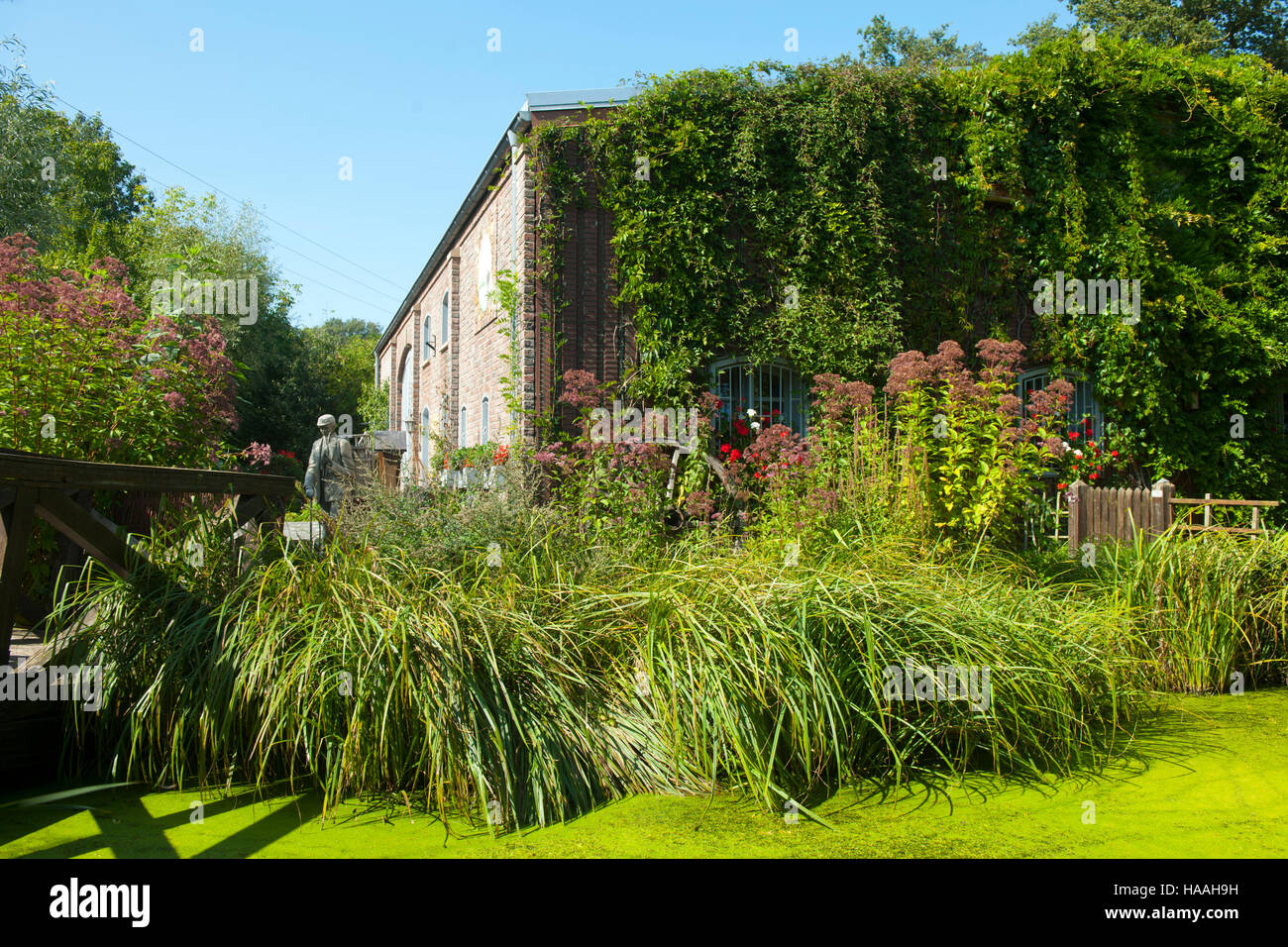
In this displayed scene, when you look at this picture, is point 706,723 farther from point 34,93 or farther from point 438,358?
point 34,93

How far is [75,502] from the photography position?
13.8ft

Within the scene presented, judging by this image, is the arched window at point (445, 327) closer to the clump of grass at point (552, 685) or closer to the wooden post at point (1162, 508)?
the wooden post at point (1162, 508)

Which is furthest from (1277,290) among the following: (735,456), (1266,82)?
(735,456)

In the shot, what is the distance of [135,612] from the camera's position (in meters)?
4.02

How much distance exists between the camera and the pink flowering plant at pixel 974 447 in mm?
6828

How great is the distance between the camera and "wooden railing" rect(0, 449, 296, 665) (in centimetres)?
353

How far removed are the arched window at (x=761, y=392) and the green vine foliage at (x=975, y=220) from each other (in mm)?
247

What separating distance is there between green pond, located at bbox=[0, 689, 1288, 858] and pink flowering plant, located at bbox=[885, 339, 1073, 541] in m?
3.07

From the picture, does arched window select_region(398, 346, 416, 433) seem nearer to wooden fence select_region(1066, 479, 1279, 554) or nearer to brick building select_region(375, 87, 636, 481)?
brick building select_region(375, 87, 636, 481)

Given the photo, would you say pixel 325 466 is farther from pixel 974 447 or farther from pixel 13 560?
pixel 974 447

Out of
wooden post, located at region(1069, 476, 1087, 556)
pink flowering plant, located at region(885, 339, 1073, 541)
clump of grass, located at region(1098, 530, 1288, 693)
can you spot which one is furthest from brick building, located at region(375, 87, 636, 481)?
clump of grass, located at region(1098, 530, 1288, 693)

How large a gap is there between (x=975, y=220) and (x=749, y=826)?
989cm

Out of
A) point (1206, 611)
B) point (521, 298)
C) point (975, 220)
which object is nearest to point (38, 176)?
point (521, 298)

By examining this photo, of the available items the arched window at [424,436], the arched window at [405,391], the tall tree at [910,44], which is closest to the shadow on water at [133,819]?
the arched window at [424,436]
